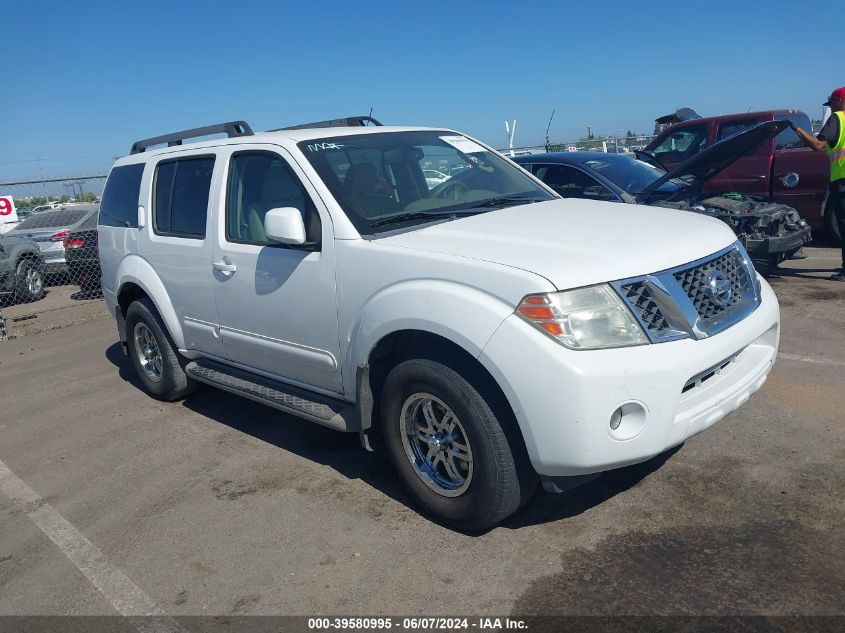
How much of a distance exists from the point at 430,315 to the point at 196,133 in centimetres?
342

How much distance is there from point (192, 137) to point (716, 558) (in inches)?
190

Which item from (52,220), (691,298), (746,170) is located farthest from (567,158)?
(52,220)

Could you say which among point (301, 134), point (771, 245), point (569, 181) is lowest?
point (771, 245)

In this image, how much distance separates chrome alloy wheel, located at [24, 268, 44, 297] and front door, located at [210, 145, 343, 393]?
9340 millimetres

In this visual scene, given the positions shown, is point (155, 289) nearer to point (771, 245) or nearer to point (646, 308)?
point (646, 308)

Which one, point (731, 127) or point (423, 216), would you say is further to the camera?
point (731, 127)

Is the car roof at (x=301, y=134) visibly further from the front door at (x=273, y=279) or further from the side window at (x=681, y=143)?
the side window at (x=681, y=143)

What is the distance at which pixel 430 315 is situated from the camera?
3.30m

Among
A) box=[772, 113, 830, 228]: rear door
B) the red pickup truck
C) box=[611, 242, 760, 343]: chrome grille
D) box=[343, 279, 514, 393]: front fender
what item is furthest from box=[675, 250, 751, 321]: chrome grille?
box=[772, 113, 830, 228]: rear door

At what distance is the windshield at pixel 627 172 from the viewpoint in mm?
8180

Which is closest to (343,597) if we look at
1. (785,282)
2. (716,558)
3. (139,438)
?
(716,558)

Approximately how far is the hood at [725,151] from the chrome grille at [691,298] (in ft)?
11.8

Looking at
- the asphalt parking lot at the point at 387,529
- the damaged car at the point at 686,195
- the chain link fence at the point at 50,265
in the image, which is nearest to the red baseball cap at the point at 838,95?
the damaged car at the point at 686,195

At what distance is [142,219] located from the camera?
5.59 meters
